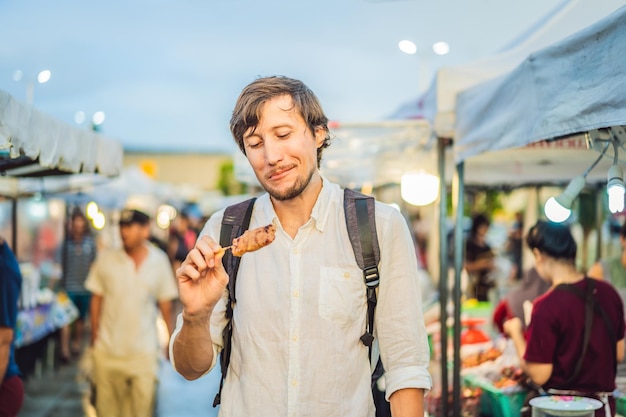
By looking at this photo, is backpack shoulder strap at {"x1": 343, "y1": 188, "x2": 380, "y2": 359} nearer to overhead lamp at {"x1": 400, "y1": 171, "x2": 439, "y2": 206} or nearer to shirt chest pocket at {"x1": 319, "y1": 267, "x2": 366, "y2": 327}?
shirt chest pocket at {"x1": 319, "y1": 267, "x2": 366, "y2": 327}

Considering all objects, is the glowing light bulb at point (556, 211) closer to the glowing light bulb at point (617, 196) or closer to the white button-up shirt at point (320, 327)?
the glowing light bulb at point (617, 196)

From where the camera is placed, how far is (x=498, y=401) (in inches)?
208

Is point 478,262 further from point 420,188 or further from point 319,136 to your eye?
point 319,136

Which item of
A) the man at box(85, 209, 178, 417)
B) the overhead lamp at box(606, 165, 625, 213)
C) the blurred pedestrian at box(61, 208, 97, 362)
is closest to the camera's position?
the overhead lamp at box(606, 165, 625, 213)

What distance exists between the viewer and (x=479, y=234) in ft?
41.6

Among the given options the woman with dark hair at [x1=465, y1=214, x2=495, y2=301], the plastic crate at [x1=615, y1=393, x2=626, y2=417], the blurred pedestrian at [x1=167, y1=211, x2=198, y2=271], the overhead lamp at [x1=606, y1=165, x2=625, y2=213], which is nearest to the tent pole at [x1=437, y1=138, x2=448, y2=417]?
the plastic crate at [x1=615, y1=393, x2=626, y2=417]

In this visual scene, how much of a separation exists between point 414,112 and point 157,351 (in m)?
3.74

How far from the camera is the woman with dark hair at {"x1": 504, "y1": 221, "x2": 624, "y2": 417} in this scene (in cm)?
438

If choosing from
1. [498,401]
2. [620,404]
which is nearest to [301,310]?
[498,401]

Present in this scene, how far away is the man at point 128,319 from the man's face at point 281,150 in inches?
178

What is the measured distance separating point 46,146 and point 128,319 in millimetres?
2947

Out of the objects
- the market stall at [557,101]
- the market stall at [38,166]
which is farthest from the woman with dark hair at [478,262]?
the market stall at [557,101]

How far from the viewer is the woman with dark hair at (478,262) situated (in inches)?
486

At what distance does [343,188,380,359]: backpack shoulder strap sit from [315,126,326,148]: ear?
294 millimetres
